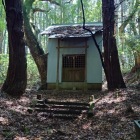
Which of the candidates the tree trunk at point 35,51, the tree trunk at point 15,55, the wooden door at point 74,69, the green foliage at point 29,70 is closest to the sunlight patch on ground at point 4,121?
the tree trunk at point 15,55

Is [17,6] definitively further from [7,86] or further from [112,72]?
[112,72]

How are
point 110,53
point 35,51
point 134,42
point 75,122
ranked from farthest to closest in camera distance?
1. point 35,51
2. point 110,53
3. point 134,42
4. point 75,122

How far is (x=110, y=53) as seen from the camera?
13.6 meters

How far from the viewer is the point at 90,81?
15938 millimetres

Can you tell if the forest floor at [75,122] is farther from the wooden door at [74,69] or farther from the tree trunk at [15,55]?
the wooden door at [74,69]

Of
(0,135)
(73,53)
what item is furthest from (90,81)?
(0,135)

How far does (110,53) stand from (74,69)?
3411 millimetres

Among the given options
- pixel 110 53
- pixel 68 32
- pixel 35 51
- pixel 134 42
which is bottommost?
pixel 110 53

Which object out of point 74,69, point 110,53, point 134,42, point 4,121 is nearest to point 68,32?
point 74,69

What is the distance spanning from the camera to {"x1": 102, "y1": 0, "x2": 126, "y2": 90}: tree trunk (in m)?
13.4

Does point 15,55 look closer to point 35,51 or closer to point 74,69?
point 74,69

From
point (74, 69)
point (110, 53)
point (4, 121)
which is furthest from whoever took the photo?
point (74, 69)

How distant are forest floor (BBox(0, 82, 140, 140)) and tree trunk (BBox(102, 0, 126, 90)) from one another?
2.16 metres

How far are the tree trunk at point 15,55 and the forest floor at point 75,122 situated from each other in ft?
2.05
